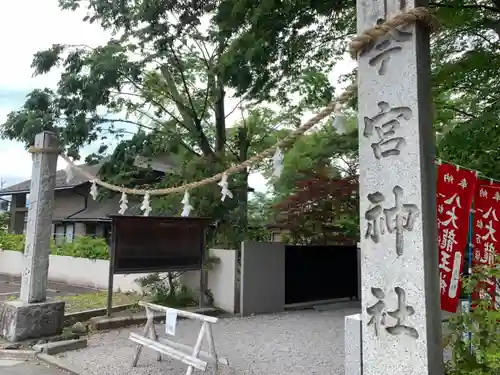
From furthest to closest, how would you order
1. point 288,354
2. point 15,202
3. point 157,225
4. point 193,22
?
point 15,202
point 193,22
point 157,225
point 288,354

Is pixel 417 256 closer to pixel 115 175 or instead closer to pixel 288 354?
pixel 288 354

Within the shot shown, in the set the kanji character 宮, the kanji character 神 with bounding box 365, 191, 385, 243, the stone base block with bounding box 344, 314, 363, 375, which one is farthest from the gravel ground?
the kanji character 宮

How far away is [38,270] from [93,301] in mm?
3446

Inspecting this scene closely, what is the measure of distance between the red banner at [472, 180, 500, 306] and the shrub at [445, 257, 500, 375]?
1.71m

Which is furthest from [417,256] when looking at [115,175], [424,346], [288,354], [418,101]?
[115,175]

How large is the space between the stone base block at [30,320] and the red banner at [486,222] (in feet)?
21.0

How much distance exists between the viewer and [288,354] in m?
6.46

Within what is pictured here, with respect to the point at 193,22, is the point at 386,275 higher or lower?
lower

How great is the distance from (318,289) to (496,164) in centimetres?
578

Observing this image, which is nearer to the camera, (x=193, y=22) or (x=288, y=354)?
(x=288, y=354)

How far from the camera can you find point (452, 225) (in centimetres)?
445

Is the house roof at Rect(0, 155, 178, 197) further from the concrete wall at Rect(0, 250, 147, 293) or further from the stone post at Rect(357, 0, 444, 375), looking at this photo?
the stone post at Rect(357, 0, 444, 375)

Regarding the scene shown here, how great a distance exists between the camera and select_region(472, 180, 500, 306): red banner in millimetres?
4906

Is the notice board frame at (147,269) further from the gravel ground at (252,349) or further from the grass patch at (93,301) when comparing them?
the grass patch at (93,301)
